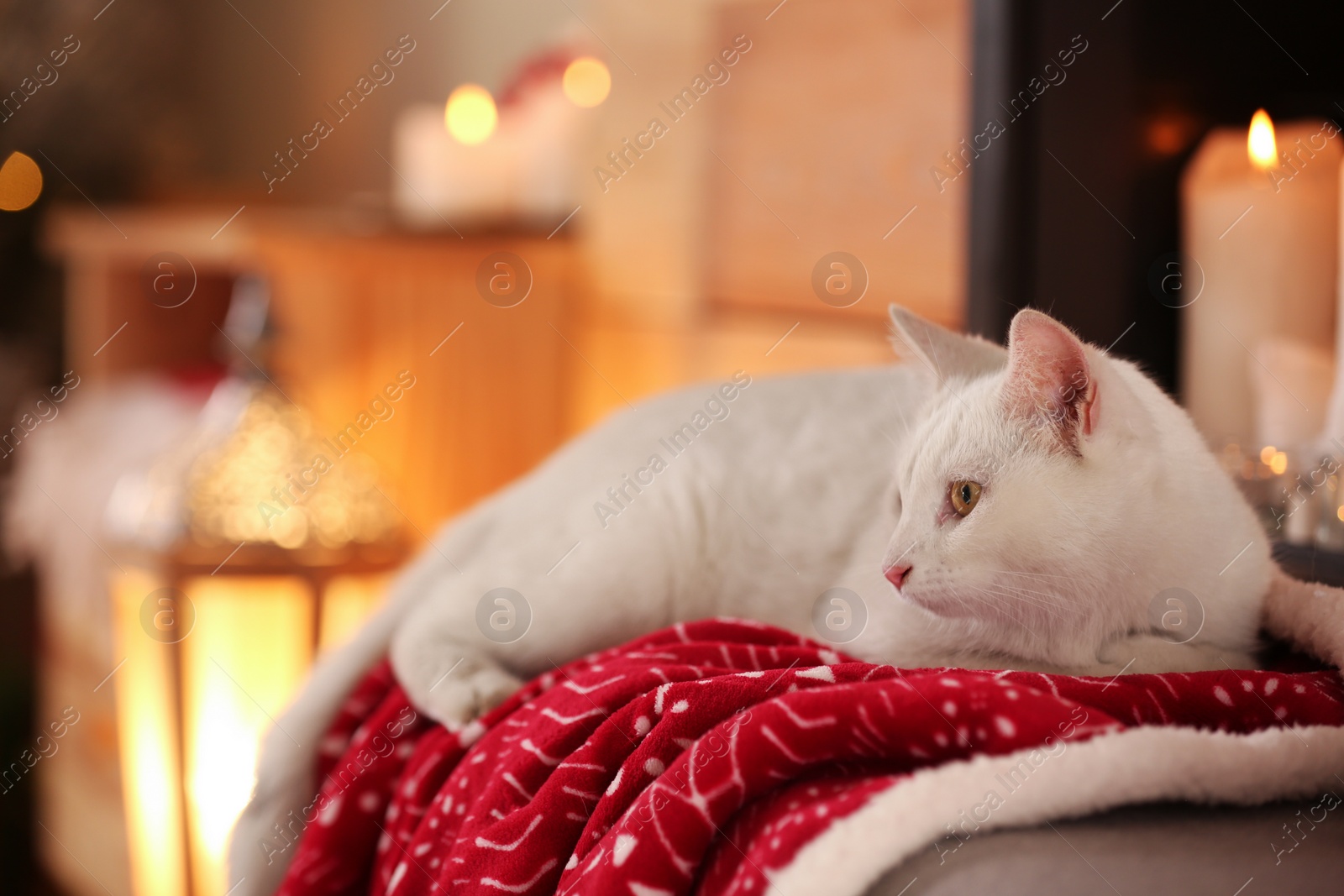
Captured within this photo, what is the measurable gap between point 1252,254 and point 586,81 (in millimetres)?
1442

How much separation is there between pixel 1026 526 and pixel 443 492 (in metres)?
1.54

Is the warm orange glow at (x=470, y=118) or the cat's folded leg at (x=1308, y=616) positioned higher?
the warm orange glow at (x=470, y=118)

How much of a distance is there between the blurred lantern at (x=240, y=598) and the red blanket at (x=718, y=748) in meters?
0.95

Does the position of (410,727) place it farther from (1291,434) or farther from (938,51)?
(938,51)

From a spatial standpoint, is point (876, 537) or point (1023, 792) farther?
point (876, 537)

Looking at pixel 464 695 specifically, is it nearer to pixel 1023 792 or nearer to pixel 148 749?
pixel 1023 792

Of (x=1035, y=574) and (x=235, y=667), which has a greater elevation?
(x=1035, y=574)

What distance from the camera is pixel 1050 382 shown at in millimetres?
613

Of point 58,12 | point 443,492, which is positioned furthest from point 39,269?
point 443,492

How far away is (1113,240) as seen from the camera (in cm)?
94

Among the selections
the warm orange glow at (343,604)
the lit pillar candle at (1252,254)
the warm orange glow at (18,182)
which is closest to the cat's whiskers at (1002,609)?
the lit pillar candle at (1252,254)

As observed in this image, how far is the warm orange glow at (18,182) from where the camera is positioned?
2846 millimetres

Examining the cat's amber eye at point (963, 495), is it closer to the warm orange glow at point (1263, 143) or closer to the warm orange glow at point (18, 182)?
the warm orange glow at point (1263, 143)

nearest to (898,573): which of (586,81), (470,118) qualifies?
(586,81)
